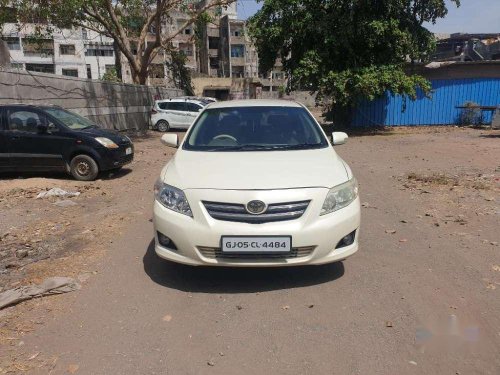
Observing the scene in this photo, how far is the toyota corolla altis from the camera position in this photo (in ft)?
11.5

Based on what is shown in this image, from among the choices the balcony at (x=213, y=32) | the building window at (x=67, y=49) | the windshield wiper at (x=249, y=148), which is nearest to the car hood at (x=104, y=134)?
the windshield wiper at (x=249, y=148)

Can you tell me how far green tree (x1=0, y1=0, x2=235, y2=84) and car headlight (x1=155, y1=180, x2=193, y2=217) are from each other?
12786mm

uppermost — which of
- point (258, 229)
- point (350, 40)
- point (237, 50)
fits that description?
point (237, 50)

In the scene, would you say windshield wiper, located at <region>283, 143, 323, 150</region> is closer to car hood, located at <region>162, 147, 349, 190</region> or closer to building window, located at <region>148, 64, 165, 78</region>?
car hood, located at <region>162, 147, 349, 190</region>

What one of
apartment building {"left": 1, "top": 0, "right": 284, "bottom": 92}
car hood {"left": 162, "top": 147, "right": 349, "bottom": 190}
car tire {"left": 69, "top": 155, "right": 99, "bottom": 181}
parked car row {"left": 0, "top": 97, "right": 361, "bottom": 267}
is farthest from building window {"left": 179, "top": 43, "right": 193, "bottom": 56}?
car hood {"left": 162, "top": 147, "right": 349, "bottom": 190}

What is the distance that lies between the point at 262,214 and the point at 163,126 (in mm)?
19620

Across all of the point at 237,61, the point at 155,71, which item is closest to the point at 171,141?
the point at 155,71

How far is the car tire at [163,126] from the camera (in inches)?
872

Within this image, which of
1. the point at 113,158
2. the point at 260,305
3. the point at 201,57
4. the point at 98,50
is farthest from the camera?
the point at 201,57

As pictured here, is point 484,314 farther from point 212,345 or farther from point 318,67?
point 318,67

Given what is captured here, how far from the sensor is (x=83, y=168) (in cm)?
912

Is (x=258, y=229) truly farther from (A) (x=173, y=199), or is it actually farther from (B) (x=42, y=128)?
(B) (x=42, y=128)

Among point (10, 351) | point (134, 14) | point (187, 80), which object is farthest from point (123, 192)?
point (187, 80)

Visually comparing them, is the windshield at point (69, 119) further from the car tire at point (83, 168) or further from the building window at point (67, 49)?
the building window at point (67, 49)
